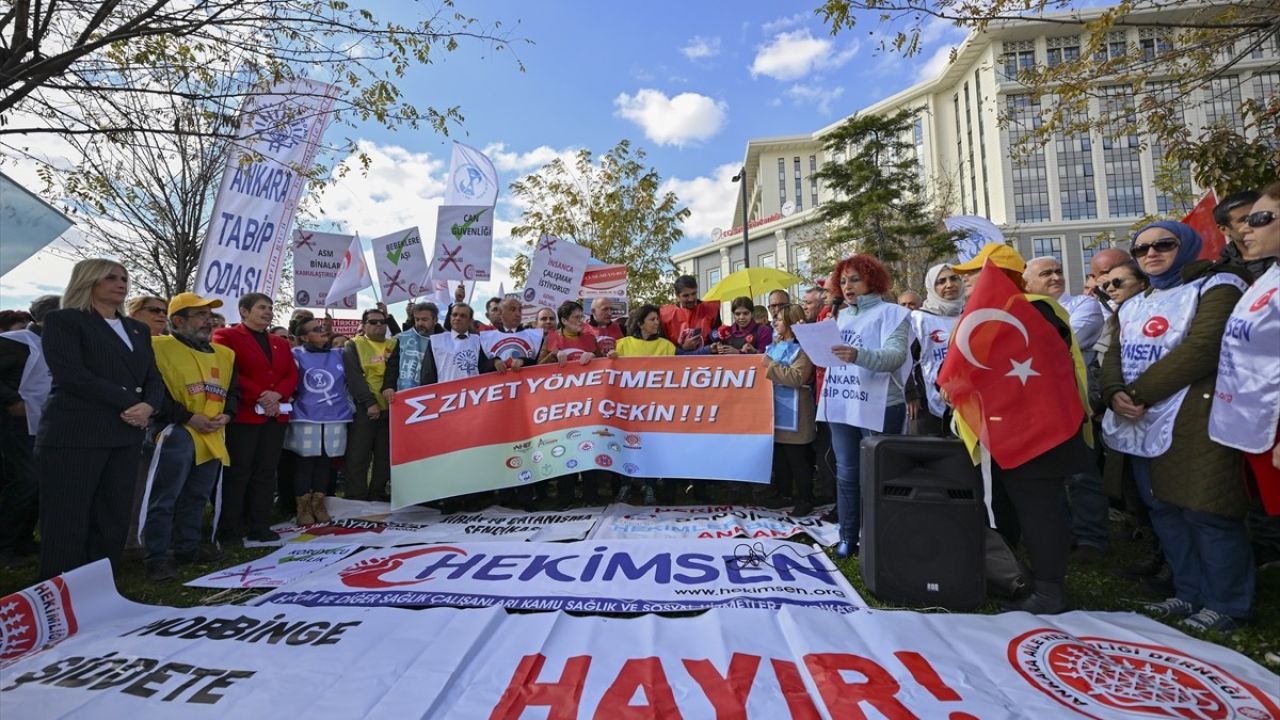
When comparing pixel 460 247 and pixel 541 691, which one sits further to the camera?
pixel 460 247

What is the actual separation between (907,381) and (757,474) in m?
1.83

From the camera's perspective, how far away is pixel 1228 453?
9.09 feet

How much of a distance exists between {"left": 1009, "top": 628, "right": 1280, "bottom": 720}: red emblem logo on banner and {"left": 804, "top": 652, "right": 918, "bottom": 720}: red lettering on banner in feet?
1.87

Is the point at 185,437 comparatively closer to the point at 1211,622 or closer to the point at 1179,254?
the point at 1211,622

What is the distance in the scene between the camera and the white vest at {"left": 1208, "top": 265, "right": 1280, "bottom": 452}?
8.29 feet

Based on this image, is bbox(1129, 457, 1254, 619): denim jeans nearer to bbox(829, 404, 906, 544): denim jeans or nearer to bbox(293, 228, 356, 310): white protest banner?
bbox(829, 404, 906, 544): denim jeans

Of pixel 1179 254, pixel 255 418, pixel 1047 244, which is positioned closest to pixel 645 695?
pixel 1179 254

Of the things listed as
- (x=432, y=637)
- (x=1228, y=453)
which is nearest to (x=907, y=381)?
(x=1228, y=453)

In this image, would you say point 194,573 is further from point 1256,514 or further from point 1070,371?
point 1256,514

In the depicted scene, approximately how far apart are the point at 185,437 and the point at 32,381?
1.34 metres

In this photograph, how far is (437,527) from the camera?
17.0 feet

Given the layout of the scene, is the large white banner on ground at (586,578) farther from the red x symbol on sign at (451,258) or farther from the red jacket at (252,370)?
the red x symbol on sign at (451,258)

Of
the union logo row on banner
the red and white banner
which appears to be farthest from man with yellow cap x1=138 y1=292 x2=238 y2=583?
the red and white banner

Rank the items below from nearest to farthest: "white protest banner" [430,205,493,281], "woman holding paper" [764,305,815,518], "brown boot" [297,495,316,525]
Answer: "woman holding paper" [764,305,815,518], "brown boot" [297,495,316,525], "white protest banner" [430,205,493,281]
